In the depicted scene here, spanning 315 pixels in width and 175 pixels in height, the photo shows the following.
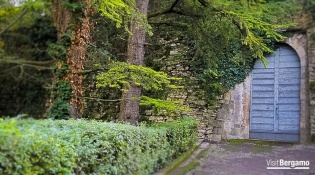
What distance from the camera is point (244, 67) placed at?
9.66m

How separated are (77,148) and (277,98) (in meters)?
7.78

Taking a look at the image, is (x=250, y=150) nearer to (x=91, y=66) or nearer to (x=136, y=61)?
(x=136, y=61)

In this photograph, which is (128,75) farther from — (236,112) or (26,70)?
(26,70)

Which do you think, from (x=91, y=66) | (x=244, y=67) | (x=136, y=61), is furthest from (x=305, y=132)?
(x=91, y=66)

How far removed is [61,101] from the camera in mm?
6477

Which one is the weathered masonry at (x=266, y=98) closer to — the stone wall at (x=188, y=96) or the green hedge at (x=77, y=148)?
the stone wall at (x=188, y=96)

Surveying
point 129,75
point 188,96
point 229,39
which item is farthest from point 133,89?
point 188,96

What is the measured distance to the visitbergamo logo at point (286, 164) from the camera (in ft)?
19.8

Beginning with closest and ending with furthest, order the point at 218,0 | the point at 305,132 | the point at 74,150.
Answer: the point at 74,150
the point at 218,0
the point at 305,132

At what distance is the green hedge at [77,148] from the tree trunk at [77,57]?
2216 mm

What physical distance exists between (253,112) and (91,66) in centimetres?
530

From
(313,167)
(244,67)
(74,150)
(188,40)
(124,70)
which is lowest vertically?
(313,167)

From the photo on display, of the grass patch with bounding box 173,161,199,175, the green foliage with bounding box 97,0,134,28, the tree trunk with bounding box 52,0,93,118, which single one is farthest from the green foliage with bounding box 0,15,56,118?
the grass patch with bounding box 173,161,199,175

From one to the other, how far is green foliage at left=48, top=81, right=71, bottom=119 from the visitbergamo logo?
13.5 feet
